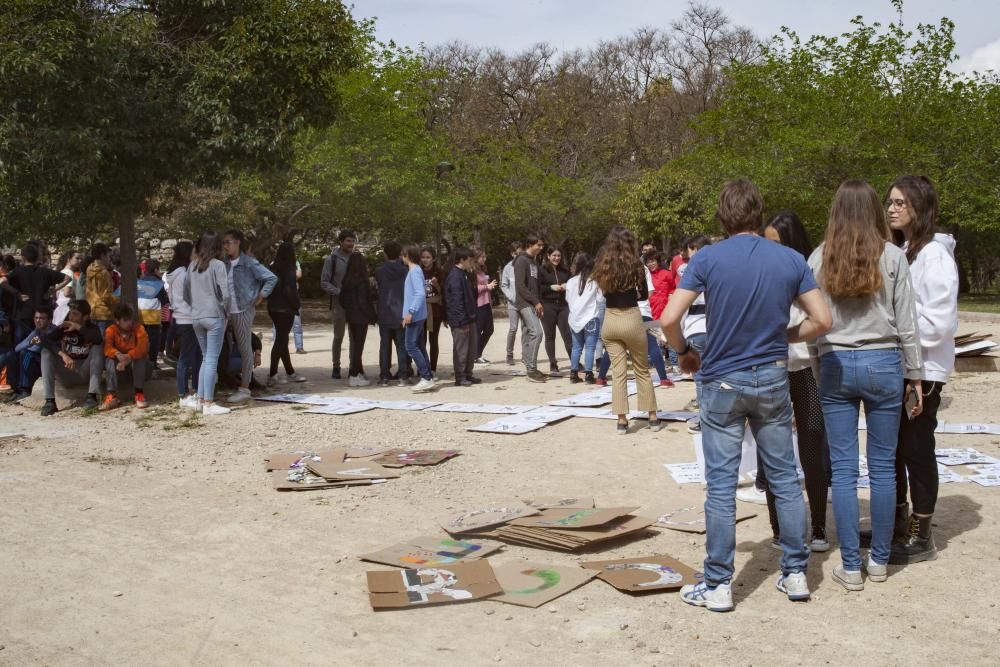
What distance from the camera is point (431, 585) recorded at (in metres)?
4.77

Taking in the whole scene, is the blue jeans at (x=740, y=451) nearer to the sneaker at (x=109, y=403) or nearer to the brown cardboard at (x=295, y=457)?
the brown cardboard at (x=295, y=457)

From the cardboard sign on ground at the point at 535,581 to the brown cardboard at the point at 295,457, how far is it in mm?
2981

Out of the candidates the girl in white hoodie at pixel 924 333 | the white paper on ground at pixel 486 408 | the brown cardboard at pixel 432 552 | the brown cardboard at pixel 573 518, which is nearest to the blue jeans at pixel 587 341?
the white paper on ground at pixel 486 408

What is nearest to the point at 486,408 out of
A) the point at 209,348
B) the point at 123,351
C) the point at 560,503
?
the point at 209,348

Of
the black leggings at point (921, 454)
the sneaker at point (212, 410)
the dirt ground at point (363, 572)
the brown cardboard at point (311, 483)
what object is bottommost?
the dirt ground at point (363, 572)

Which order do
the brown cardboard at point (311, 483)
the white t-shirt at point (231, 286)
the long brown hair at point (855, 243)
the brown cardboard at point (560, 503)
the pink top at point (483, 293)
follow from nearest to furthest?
the long brown hair at point (855, 243)
the brown cardboard at point (560, 503)
the brown cardboard at point (311, 483)
the white t-shirt at point (231, 286)
the pink top at point (483, 293)

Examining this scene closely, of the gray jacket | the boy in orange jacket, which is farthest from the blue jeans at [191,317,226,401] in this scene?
the gray jacket

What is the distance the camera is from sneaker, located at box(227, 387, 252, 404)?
11.1 m

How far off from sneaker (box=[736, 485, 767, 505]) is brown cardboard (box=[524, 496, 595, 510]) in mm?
930

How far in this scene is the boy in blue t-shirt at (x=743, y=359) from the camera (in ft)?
14.0

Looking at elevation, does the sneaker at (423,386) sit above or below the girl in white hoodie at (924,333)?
below

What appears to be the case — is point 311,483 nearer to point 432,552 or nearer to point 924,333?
point 432,552

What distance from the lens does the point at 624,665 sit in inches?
153

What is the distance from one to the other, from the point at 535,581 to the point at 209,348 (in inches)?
255
